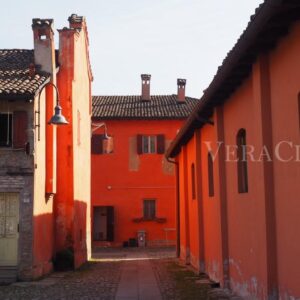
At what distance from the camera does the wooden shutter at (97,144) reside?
32.8 meters

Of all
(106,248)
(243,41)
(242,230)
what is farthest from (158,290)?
(106,248)

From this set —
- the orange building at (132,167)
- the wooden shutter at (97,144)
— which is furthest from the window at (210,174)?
the wooden shutter at (97,144)

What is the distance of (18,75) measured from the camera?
1636 cm

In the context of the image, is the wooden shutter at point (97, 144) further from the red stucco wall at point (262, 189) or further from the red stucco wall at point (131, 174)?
the red stucco wall at point (262, 189)

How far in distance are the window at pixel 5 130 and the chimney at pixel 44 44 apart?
7.96 feet

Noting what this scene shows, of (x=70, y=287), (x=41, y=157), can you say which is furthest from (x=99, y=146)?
(x=70, y=287)

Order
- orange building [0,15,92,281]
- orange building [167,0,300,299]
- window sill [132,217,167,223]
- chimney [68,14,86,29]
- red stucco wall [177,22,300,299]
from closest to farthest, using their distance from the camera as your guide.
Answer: orange building [167,0,300,299]
red stucco wall [177,22,300,299]
orange building [0,15,92,281]
chimney [68,14,86,29]
window sill [132,217,167,223]

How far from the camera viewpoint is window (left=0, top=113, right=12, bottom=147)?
50.0 ft

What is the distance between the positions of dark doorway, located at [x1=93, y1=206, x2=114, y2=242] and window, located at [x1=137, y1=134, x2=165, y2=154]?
3.96 meters

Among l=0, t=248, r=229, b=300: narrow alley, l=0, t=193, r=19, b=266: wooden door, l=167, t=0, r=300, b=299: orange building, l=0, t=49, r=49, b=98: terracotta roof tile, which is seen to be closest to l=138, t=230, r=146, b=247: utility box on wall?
l=0, t=248, r=229, b=300: narrow alley

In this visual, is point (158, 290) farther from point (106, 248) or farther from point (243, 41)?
point (106, 248)

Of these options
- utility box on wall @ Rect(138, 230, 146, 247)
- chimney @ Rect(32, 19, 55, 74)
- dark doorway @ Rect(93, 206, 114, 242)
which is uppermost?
chimney @ Rect(32, 19, 55, 74)

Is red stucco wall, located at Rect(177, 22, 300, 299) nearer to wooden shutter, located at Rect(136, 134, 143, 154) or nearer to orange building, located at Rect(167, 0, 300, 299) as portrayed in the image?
orange building, located at Rect(167, 0, 300, 299)

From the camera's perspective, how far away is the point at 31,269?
1488cm
